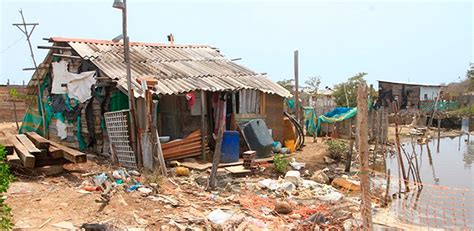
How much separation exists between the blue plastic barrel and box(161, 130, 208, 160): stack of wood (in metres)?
0.77

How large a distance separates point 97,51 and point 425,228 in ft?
30.9

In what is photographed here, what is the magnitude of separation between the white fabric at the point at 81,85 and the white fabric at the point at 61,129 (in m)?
1.14

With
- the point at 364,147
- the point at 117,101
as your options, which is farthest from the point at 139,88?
the point at 364,147

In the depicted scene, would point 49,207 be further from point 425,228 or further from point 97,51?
point 97,51

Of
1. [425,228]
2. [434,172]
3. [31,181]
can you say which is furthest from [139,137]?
[434,172]

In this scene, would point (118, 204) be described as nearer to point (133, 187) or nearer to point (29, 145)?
point (133, 187)

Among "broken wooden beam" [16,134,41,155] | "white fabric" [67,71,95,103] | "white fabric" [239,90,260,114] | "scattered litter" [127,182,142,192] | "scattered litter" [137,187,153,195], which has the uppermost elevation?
"white fabric" [67,71,95,103]

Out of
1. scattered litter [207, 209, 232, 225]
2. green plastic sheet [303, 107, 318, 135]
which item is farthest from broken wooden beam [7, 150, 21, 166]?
green plastic sheet [303, 107, 318, 135]

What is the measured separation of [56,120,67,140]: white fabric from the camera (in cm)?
1148

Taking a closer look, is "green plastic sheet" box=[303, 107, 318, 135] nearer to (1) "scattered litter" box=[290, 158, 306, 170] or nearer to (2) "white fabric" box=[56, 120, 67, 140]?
(1) "scattered litter" box=[290, 158, 306, 170]

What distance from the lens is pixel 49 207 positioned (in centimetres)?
541

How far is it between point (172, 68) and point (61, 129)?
385cm

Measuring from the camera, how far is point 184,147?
9914 millimetres

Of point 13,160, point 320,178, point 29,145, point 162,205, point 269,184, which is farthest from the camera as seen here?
point 320,178
